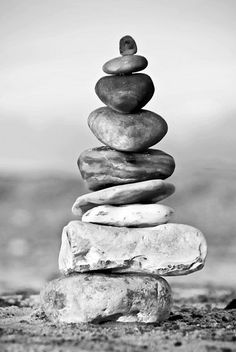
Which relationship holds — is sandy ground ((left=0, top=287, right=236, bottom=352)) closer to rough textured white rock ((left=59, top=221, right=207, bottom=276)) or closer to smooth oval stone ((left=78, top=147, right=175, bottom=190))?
rough textured white rock ((left=59, top=221, right=207, bottom=276))

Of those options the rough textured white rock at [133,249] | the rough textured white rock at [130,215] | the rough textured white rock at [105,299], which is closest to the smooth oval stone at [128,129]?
the rough textured white rock at [130,215]

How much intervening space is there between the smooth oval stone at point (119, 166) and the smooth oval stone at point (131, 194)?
22 centimetres

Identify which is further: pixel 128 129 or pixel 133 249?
pixel 128 129

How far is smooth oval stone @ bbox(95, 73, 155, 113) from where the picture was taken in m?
10.6

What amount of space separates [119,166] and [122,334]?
2.88 meters

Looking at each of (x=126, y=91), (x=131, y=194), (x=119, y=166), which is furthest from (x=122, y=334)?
(x=126, y=91)

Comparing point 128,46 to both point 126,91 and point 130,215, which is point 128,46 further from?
point 130,215

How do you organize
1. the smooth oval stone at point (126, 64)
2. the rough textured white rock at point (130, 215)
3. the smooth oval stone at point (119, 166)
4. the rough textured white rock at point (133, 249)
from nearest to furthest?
the rough textured white rock at point (133, 249), the rough textured white rock at point (130, 215), the smooth oval stone at point (119, 166), the smooth oval stone at point (126, 64)

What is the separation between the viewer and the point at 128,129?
34.8 feet

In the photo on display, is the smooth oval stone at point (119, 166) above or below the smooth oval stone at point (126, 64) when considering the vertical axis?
below

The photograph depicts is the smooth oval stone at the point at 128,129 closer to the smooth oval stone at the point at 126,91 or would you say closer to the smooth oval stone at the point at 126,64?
the smooth oval stone at the point at 126,91

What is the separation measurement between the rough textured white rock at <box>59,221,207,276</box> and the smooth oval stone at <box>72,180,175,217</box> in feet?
1.49

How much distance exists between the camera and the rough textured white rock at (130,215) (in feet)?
34.7

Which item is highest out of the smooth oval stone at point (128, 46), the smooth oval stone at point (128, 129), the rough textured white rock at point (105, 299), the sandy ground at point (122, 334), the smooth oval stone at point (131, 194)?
the smooth oval stone at point (128, 46)
